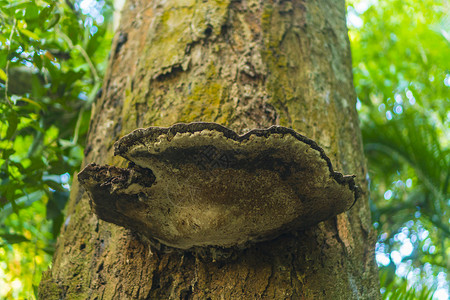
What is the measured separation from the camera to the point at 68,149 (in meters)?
2.05

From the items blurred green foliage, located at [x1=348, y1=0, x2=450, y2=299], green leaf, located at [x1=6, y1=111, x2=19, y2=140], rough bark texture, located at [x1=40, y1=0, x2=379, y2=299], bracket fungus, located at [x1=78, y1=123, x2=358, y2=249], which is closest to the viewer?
bracket fungus, located at [x1=78, y1=123, x2=358, y2=249]

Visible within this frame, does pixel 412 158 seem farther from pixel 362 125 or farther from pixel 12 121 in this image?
pixel 12 121

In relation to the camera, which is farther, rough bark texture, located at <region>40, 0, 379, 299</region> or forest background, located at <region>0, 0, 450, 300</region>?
forest background, located at <region>0, 0, 450, 300</region>

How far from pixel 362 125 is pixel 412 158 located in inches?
18.8

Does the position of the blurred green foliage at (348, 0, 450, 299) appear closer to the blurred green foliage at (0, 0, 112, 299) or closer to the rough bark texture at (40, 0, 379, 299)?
the rough bark texture at (40, 0, 379, 299)

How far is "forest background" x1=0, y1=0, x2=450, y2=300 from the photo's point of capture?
167 centimetres

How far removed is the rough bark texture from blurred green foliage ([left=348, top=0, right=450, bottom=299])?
1149 millimetres

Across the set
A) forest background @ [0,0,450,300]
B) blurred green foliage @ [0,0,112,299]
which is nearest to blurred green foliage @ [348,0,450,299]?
forest background @ [0,0,450,300]

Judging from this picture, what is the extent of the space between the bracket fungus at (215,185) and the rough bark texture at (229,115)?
88mm

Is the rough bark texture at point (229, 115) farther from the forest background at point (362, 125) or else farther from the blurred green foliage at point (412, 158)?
the blurred green foliage at point (412, 158)

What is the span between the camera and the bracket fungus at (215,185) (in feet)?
2.51

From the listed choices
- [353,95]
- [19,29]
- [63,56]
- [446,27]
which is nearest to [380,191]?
[446,27]

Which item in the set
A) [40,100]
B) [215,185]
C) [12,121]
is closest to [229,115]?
[215,185]

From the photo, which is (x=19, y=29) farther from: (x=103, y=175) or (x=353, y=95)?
(x=353, y=95)
